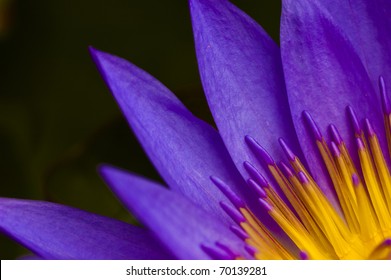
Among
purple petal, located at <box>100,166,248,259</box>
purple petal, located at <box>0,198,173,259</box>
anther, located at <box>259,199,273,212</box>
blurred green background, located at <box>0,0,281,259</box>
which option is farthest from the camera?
blurred green background, located at <box>0,0,281,259</box>

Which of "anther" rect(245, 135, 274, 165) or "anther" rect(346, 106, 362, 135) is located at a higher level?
"anther" rect(346, 106, 362, 135)

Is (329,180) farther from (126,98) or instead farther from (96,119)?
(96,119)

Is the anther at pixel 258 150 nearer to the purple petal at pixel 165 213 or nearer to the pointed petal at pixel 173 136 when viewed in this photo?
the pointed petal at pixel 173 136

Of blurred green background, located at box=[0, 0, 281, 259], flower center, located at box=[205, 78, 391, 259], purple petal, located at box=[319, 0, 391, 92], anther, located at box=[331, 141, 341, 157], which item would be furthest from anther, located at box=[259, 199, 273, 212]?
blurred green background, located at box=[0, 0, 281, 259]

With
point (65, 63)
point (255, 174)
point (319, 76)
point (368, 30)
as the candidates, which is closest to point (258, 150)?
point (255, 174)

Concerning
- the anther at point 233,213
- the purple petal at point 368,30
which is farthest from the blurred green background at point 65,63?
the anther at point 233,213

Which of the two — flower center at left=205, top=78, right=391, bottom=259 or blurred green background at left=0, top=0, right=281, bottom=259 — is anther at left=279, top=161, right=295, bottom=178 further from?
blurred green background at left=0, top=0, right=281, bottom=259
